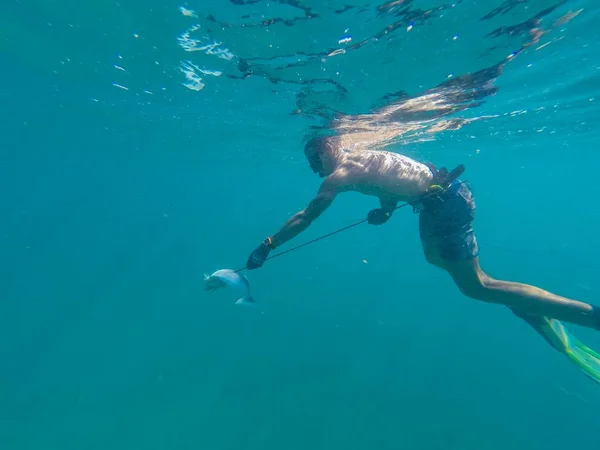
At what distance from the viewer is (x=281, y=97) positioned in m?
12.9

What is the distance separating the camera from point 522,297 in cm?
509

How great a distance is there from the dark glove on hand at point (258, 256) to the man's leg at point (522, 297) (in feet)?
9.89

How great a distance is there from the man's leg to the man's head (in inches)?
110

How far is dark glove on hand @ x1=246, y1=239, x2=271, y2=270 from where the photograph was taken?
13.8 ft

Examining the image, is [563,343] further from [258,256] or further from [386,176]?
[258,256]

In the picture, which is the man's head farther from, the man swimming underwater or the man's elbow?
the man's elbow

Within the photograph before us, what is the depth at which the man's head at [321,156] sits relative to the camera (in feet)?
21.4

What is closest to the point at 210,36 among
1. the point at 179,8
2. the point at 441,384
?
the point at 179,8

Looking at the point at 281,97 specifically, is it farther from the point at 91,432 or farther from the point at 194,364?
the point at 91,432

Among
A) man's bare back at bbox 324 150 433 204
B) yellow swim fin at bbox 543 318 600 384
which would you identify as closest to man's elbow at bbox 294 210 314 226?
man's bare back at bbox 324 150 433 204

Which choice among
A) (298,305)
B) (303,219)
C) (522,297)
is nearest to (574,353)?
(522,297)

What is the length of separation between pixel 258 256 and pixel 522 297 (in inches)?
156

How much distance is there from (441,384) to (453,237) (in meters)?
8.37

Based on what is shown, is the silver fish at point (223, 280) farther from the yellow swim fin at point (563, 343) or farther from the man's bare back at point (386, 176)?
the yellow swim fin at point (563, 343)
